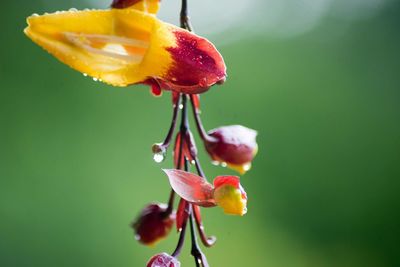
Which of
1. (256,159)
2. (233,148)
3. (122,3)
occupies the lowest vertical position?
(233,148)

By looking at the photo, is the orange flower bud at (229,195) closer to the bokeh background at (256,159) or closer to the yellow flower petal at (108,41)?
the yellow flower petal at (108,41)

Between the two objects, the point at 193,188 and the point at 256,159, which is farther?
the point at 256,159

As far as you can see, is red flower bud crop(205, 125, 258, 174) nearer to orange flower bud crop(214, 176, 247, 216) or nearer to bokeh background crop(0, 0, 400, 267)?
orange flower bud crop(214, 176, 247, 216)

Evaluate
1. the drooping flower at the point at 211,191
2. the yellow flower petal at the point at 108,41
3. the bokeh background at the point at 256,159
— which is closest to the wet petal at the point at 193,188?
the drooping flower at the point at 211,191

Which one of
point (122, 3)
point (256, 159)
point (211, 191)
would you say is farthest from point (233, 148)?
point (256, 159)

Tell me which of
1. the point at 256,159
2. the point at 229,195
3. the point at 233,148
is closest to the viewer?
the point at 229,195

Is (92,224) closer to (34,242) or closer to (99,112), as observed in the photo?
(34,242)

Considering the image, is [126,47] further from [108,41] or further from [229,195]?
[229,195]
